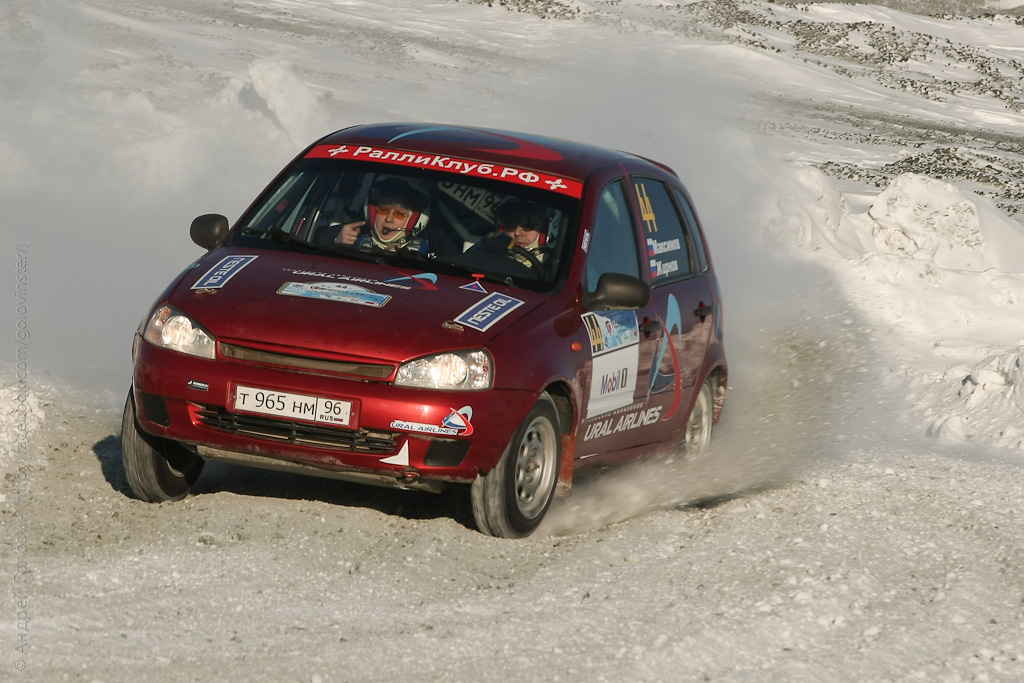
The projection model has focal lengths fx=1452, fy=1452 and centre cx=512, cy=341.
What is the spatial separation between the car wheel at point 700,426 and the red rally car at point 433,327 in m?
0.29

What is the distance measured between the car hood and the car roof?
849mm

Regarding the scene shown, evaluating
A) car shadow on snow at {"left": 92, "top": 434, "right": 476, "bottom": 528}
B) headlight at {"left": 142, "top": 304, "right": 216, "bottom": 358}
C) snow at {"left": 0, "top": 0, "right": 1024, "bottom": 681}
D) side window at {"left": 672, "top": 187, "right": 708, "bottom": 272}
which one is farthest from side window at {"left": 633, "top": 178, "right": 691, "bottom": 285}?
headlight at {"left": 142, "top": 304, "right": 216, "bottom": 358}

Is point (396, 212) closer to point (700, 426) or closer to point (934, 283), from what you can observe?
point (700, 426)

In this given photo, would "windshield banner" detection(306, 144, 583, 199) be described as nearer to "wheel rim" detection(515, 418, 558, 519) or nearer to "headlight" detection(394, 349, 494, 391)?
"wheel rim" detection(515, 418, 558, 519)

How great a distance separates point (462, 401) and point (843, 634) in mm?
1607

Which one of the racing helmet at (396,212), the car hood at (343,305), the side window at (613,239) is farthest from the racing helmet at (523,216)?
the car hood at (343,305)

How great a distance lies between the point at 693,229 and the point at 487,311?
96.9 inches

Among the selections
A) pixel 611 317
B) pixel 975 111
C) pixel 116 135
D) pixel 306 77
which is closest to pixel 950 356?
pixel 611 317

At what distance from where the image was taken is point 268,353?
5.48 metres

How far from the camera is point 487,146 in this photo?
6.86 metres

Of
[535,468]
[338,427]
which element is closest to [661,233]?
[535,468]

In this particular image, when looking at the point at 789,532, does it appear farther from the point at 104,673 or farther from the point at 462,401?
the point at 104,673

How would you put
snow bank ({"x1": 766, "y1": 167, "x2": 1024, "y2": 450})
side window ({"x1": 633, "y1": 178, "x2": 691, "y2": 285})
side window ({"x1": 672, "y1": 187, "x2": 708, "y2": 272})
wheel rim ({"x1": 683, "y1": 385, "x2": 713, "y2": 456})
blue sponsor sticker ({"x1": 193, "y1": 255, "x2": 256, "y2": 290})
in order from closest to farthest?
blue sponsor sticker ({"x1": 193, "y1": 255, "x2": 256, "y2": 290}) < side window ({"x1": 633, "y1": 178, "x2": 691, "y2": 285}) < side window ({"x1": 672, "y1": 187, "x2": 708, "y2": 272}) < wheel rim ({"x1": 683, "y1": 385, "x2": 713, "y2": 456}) < snow bank ({"x1": 766, "y1": 167, "x2": 1024, "y2": 450})

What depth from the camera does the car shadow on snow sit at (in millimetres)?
6328
